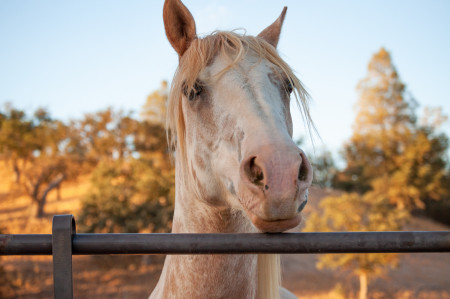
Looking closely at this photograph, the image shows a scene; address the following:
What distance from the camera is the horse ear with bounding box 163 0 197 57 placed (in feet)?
6.27

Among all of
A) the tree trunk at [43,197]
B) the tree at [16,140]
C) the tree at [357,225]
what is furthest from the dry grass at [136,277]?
the tree at [16,140]

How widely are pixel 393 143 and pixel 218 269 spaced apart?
25411 mm

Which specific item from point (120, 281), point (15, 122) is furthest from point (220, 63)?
point (15, 122)

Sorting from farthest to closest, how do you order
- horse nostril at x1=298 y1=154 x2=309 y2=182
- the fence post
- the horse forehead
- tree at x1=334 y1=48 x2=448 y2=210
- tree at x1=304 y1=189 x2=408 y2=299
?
tree at x1=334 y1=48 x2=448 y2=210 < tree at x1=304 y1=189 x2=408 y2=299 < the horse forehead < horse nostril at x1=298 y1=154 x2=309 y2=182 < the fence post

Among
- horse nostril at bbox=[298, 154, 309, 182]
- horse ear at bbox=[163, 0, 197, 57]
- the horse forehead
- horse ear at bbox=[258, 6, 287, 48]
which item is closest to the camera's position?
horse nostril at bbox=[298, 154, 309, 182]

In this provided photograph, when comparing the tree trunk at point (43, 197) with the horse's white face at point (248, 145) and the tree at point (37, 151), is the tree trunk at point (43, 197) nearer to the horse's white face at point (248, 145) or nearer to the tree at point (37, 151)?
the tree at point (37, 151)

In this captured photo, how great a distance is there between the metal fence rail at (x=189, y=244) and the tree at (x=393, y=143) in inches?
929

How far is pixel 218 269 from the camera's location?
1729mm

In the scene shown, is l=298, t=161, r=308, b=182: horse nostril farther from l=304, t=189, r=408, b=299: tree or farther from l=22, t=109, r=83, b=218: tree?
l=22, t=109, r=83, b=218: tree

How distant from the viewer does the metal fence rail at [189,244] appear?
3.67ft

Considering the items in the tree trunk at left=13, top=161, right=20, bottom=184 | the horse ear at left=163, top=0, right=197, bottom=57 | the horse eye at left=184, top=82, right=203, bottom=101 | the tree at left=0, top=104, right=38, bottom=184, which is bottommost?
the horse eye at left=184, top=82, right=203, bottom=101

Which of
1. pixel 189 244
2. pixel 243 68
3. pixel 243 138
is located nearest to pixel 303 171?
pixel 243 138

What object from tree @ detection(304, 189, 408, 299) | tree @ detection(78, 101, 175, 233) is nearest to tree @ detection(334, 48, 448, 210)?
tree @ detection(304, 189, 408, 299)

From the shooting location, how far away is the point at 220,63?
1750mm
